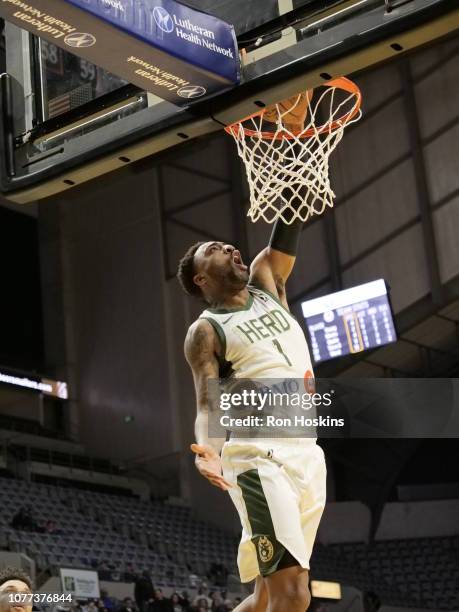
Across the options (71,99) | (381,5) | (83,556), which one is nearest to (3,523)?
(83,556)

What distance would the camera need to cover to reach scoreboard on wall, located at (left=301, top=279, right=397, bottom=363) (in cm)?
1772

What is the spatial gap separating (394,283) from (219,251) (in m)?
15.2

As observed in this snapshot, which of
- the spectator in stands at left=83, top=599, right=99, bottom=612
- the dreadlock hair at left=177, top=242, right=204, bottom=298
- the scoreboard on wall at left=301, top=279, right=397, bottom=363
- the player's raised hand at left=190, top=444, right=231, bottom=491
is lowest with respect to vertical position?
the spectator in stands at left=83, top=599, right=99, bottom=612

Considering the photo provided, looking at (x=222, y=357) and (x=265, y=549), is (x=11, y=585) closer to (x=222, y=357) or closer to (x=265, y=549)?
(x=265, y=549)

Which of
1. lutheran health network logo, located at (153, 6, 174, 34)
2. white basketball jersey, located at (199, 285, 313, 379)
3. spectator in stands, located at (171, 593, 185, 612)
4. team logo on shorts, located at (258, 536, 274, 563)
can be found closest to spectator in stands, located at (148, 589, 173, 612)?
spectator in stands, located at (171, 593, 185, 612)

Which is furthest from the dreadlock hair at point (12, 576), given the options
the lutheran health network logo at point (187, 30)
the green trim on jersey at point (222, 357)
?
the lutheran health network logo at point (187, 30)

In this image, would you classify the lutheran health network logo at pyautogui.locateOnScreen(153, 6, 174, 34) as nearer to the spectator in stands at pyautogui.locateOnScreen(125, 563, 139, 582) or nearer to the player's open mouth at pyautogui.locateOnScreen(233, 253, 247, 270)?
the player's open mouth at pyautogui.locateOnScreen(233, 253, 247, 270)

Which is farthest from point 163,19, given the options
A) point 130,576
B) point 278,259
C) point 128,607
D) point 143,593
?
point 130,576

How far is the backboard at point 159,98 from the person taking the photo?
13.8ft

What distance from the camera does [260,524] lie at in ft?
13.0

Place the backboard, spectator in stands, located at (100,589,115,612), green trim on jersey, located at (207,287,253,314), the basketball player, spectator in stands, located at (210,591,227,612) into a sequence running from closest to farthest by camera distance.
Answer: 1. the basketball player
2. the backboard
3. green trim on jersey, located at (207,287,253,314)
4. spectator in stands, located at (100,589,115,612)
5. spectator in stands, located at (210,591,227,612)

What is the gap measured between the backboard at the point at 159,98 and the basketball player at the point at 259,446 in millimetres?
628

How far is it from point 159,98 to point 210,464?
190 cm

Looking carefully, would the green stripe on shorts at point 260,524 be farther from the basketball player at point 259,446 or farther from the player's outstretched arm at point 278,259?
the player's outstretched arm at point 278,259
